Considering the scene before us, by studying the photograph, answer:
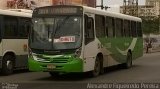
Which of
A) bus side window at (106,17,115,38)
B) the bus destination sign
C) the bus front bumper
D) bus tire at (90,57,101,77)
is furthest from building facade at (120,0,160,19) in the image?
the bus front bumper

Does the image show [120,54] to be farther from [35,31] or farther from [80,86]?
[80,86]

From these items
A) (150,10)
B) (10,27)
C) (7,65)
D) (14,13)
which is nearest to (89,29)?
(10,27)

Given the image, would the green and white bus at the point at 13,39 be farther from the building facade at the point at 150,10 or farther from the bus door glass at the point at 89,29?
the building facade at the point at 150,10

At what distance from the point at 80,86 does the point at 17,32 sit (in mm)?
6749

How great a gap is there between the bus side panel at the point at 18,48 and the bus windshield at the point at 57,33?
8.87ft

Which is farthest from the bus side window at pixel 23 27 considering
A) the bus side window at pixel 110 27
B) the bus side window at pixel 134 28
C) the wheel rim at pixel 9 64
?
the bus side window at pixel 134 28

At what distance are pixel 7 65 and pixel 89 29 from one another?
4.40m

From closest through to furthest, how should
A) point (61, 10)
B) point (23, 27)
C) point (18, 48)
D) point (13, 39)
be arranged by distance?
1. point (61, 10)
2. point (13, 39)
3. point (18, 48)
4. point (23, 27)

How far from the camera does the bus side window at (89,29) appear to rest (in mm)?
17672

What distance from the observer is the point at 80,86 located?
1525 cm

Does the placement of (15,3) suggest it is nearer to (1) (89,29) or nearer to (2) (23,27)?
(2) (23,27)

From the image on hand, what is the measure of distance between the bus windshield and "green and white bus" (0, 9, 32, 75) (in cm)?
262

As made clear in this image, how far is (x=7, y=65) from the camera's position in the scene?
2022cm

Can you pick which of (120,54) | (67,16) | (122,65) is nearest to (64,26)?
(67,16)
